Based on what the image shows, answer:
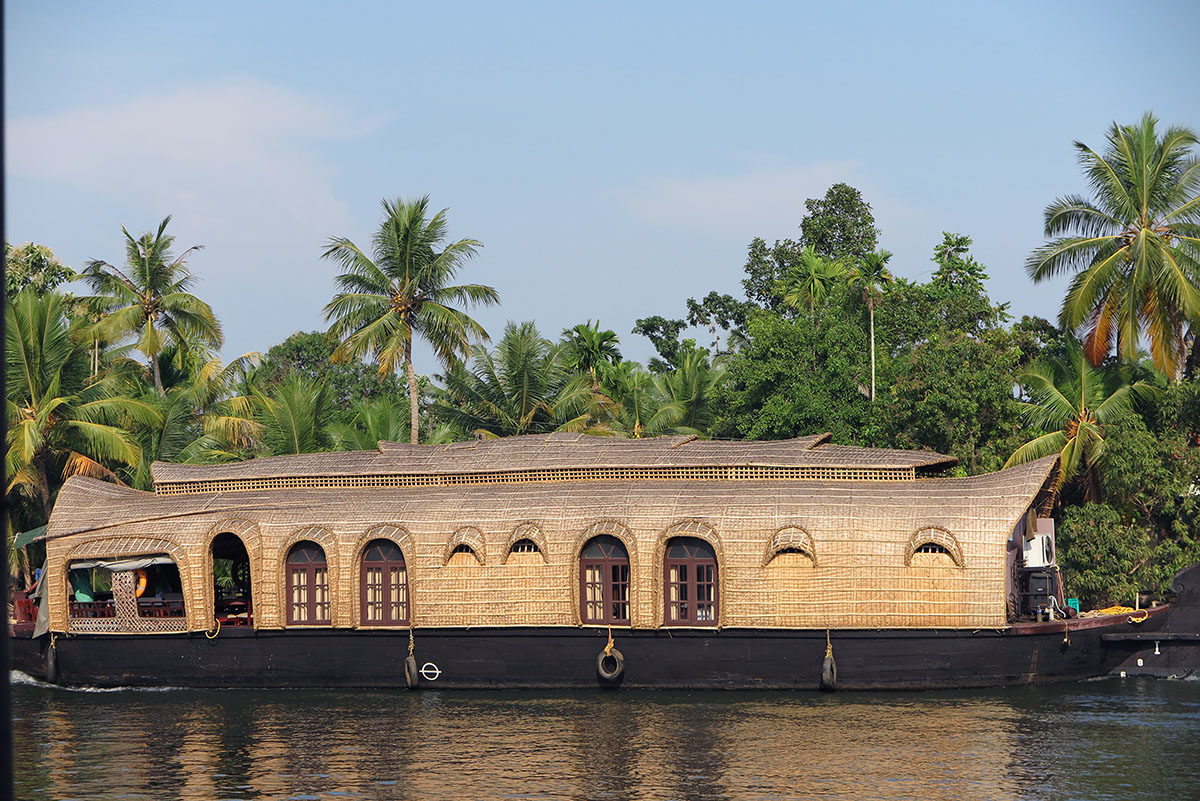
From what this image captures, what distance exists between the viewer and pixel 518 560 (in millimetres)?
16781

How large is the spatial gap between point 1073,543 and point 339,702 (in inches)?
421

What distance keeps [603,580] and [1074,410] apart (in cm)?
890

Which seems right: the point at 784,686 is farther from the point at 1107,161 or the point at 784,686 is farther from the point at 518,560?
the point at 1107,161

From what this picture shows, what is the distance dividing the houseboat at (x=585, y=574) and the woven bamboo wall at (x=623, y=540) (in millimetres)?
26

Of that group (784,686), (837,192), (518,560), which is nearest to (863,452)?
Result: (784,686)

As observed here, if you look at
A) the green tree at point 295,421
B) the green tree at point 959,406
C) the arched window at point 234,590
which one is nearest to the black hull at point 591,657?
the arched window at point 234,590

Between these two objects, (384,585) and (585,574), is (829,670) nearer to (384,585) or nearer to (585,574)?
(585,574)

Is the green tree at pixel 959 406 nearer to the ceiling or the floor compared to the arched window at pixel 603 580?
nearer to the ceiling

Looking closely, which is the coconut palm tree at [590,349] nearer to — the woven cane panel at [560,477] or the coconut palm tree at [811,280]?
the coconut palm tree at [811,280]

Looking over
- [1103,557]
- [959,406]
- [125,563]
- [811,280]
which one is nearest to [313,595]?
[125,563]

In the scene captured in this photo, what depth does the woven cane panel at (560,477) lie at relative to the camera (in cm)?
1688

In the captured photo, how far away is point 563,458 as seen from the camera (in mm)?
17562

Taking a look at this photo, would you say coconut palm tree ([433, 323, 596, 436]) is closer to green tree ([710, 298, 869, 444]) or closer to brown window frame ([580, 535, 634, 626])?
green tree ([710, 298, 869, 444])

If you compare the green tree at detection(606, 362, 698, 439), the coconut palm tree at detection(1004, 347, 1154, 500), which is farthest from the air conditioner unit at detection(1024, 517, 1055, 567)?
the green tree at detection(606, 362, 698, 439)
